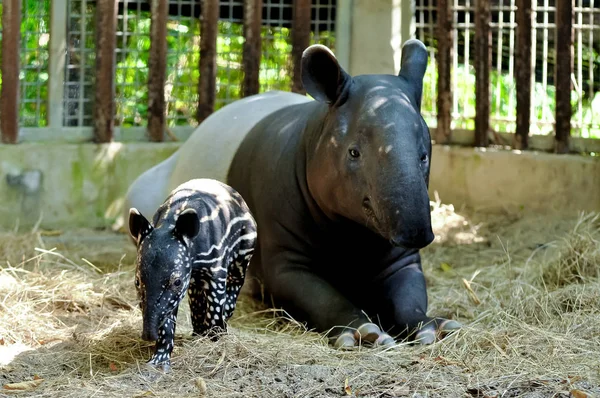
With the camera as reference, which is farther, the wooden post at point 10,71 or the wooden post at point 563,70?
the wooden post at point 563,70

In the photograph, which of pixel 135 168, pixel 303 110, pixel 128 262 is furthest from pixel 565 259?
pixel 135 168

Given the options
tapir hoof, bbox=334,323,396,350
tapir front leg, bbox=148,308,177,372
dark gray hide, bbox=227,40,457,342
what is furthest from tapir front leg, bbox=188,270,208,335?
dark gray hide, bbox=227,40,457,342

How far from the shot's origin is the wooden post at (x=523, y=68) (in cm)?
832

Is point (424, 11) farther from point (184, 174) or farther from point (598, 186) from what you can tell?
point (184, 174)

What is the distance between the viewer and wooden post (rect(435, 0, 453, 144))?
868 centimetres

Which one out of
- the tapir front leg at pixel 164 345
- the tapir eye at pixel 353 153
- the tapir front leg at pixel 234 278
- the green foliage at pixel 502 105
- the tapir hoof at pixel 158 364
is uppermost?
the green foliage at pixel 502 105

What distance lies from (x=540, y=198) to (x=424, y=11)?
1.91 metres

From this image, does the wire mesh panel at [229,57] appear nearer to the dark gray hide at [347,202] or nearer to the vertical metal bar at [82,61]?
the vertical metal bar at [82,61]

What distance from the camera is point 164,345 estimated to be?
4.40m

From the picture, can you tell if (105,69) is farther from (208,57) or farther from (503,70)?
(503,70)

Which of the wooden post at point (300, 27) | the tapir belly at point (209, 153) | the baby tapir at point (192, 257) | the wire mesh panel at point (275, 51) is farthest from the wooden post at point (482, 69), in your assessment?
the baby tapir at point (192, 257)

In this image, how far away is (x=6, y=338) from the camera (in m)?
5.11

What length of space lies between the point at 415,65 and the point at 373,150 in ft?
2.84

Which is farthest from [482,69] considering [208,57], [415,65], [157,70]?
[415,65]
